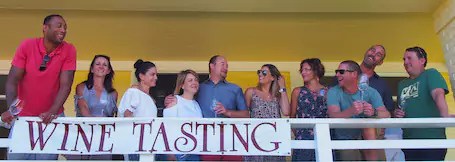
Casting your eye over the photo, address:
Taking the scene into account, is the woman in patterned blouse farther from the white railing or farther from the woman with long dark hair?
the white railing

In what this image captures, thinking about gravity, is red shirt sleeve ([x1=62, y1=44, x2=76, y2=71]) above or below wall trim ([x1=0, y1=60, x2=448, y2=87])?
below

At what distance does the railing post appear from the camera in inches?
169

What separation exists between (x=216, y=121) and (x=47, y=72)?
4.70 ft

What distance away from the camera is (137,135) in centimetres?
429

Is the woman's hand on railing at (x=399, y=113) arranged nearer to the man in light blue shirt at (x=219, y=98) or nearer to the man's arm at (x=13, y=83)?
the man in light blue shirt at (x=219, y=98)

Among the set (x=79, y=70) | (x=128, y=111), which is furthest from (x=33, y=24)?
(x=128, y=111)

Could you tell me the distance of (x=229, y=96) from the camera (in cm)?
510

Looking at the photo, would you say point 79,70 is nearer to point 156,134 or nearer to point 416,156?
point 156,134

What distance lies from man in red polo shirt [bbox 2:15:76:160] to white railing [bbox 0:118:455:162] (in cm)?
33

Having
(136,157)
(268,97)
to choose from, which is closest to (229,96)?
(268,97)

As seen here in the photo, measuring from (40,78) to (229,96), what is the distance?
1684 mm

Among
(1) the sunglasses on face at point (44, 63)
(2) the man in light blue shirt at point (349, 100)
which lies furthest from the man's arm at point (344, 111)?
(1) the sunglasses on face at point (44, 63)

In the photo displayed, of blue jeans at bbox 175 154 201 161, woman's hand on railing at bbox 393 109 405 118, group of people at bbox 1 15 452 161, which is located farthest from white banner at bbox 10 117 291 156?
woman's hand on railing at bbox 393 109 405 118

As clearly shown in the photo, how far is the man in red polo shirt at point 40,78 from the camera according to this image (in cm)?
437
